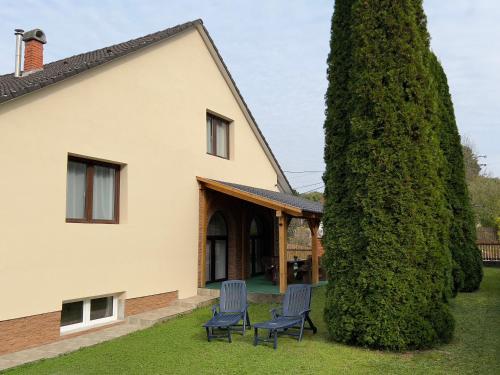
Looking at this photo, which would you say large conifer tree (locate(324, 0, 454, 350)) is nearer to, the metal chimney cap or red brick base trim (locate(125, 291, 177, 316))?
red brick base trim (locate(125, 291, 177, 316))

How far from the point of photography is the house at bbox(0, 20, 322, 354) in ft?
26.2

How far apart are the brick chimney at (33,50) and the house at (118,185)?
34mm

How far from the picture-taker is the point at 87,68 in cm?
928

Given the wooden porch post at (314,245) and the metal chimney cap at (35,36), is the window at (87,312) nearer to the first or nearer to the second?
the wooden porch post at (314,245)

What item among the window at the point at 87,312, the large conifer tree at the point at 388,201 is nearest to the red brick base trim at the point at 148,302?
the window at the point at 87,312

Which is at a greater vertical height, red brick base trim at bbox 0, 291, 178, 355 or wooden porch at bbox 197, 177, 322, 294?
wooden porch at bbox 197, 177, 322, 294

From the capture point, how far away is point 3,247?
7629 millimetres

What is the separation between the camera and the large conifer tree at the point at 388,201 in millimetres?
6957

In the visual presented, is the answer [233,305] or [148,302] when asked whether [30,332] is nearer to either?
[148,302]

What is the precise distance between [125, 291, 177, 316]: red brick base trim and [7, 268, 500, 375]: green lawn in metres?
1.56

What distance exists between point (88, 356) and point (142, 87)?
657cm

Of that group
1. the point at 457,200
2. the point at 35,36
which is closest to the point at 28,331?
the point at 35,36

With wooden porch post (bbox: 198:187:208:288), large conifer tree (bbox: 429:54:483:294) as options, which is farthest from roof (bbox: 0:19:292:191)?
large conifer tree (bbox: 429:54:483:294)

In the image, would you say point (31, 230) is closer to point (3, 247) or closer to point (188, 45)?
point (3, 247)
